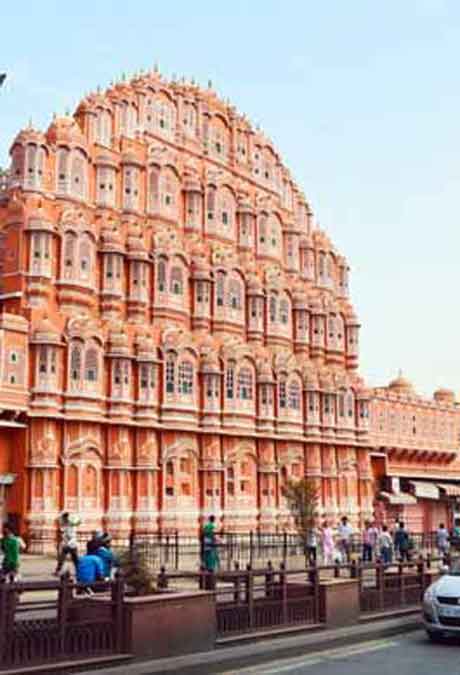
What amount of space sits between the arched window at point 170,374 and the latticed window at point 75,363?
4.83 meters

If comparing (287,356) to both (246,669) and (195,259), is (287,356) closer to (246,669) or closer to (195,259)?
(195,259)

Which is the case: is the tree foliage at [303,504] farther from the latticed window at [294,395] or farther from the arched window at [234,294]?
the arched window at [234,294]

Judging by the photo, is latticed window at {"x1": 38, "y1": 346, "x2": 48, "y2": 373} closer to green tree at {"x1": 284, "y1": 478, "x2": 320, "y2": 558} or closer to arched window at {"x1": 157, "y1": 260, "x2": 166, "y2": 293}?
arched window at {"x1": 157, "y1": 260, "x2": 166, "y2": 293}

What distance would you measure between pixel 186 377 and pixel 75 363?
20.3 ft

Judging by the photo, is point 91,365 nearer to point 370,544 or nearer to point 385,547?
point 370,544

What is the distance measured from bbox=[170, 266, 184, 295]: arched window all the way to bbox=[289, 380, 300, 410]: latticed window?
8.45 m

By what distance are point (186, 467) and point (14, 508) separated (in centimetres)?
899

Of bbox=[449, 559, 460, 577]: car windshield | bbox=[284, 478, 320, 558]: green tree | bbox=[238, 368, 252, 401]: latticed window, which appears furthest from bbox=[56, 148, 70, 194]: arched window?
bbox=[449, 559, 460, 577]: car windshield

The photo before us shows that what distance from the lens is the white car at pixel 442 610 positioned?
15219mm

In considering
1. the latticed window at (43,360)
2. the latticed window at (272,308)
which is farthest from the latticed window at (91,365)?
the latticed window at (272,308)

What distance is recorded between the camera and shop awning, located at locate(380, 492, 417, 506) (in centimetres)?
5391

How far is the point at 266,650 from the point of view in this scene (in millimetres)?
13477

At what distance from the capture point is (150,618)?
1205 cm

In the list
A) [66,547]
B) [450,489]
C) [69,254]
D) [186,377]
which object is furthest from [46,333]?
[450,489]
